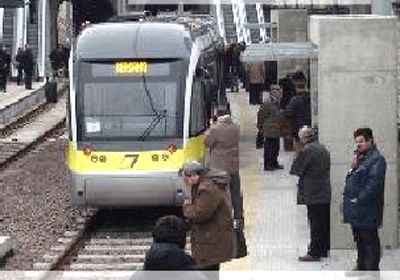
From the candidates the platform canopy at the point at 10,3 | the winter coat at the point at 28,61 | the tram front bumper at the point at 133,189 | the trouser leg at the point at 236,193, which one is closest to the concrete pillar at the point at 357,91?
the trouser leg at the point at 236,193

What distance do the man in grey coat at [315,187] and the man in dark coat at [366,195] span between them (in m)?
1.23

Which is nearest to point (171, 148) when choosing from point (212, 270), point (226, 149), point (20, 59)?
point (226, 149)

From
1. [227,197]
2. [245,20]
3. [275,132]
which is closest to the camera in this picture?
[227,197]

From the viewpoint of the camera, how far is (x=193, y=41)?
19625 millimetres

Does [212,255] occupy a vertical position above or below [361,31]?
below

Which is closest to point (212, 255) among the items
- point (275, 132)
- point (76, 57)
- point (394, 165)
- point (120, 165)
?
point (394, 165)

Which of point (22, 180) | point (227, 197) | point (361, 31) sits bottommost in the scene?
point (22, 180)

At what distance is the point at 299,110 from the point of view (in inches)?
925

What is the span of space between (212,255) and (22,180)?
12820mm

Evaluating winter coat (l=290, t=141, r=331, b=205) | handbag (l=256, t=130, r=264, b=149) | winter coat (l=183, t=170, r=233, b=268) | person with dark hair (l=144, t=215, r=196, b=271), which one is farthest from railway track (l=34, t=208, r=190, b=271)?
handbag (l=256, t=130, r=264, b=149)

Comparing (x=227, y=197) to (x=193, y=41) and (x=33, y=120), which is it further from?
(x=33, y=120)

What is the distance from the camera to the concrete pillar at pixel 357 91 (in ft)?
50.3

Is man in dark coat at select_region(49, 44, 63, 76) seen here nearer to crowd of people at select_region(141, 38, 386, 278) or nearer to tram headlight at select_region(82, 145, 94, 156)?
tram headlight at select_region(82, 145, 94, 156)

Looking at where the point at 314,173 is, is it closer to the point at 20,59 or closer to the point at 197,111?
the point at 197,111
